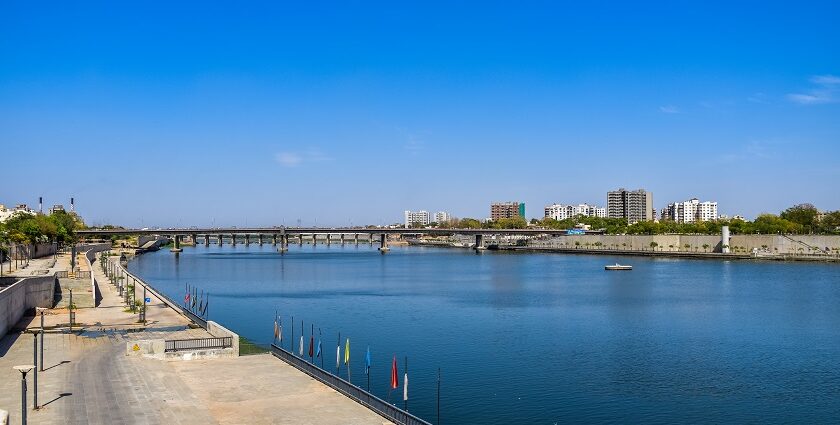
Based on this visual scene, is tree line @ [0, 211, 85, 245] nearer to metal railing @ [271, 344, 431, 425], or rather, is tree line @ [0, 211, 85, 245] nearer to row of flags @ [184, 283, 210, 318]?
row of flags @ [184, 283, 210, 318]

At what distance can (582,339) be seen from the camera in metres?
58.1

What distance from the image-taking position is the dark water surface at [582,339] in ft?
124

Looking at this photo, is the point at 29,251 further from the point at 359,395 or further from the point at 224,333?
the point at 359,395

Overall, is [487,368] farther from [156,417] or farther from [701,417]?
[156,417]

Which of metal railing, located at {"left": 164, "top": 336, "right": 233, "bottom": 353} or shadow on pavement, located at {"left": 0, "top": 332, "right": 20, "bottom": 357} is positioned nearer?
shadow on pavement, located at {"left": 0, "top": 332, "right": 20, "bottom": 357}

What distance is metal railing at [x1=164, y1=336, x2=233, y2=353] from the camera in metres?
39.8

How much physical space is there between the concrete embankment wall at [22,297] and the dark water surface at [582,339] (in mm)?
14953

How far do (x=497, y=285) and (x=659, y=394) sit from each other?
233 feet

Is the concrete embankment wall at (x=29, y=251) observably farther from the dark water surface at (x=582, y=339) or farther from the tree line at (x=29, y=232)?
the dark water surface at (x=582, y=339)

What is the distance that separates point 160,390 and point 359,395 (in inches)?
320

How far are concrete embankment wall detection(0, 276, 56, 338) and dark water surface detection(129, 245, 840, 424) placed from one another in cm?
1495

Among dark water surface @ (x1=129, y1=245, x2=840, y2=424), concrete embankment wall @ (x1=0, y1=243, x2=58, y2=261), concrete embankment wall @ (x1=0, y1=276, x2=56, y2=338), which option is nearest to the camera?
dark water surface @ (x1=129, y1=245, x2=840, y2=424)

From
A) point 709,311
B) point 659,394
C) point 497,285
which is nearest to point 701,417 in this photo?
point 659,394

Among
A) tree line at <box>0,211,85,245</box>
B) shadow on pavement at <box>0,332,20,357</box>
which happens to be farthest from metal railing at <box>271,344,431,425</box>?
tree line at <box>0,211,85,245</box>
